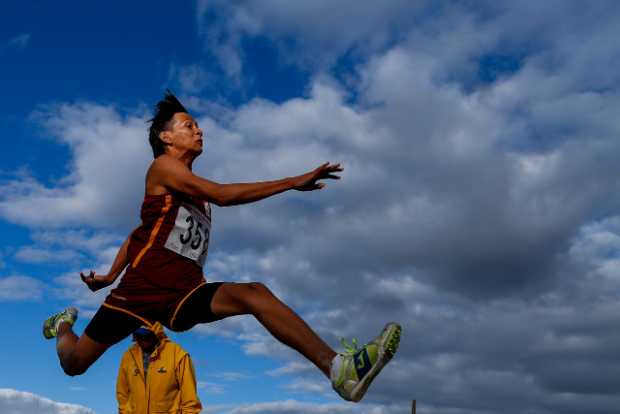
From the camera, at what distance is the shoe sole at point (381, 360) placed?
16.3 feet

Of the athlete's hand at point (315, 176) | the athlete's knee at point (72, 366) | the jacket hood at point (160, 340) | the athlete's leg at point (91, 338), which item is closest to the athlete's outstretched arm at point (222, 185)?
the athlete's hand at point (315, 176)

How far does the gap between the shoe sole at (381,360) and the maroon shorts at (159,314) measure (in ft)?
4.80

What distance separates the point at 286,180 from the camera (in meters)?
5.80

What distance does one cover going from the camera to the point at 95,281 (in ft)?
25.6

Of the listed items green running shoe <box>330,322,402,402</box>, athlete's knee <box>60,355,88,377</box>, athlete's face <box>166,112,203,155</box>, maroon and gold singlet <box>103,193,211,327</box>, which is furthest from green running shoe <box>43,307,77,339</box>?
green running shoe <box>330,322,402,402</box>

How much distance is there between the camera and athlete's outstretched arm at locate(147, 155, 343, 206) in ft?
18.6

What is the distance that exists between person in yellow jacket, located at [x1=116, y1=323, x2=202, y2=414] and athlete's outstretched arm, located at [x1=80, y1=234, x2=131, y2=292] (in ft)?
5.67

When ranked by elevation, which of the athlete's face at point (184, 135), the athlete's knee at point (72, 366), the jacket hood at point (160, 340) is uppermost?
the athlete's face at point (184, 135)

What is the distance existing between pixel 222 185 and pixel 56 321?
339 centimetres

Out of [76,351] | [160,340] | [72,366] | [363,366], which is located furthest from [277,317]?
[160,340]

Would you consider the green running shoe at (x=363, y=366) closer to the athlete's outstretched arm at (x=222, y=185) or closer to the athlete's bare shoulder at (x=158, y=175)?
the athlete's outstretched arm at (x=222, y=185)

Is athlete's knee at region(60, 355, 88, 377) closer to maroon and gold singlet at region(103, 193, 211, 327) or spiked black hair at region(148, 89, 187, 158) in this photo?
maroon and gold singlet at region(103, 193, 211, 327)

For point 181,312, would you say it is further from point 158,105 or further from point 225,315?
point 158,105

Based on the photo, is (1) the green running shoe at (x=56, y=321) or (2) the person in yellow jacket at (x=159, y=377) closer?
(1) the green running shoe at (x=56, y=321)
